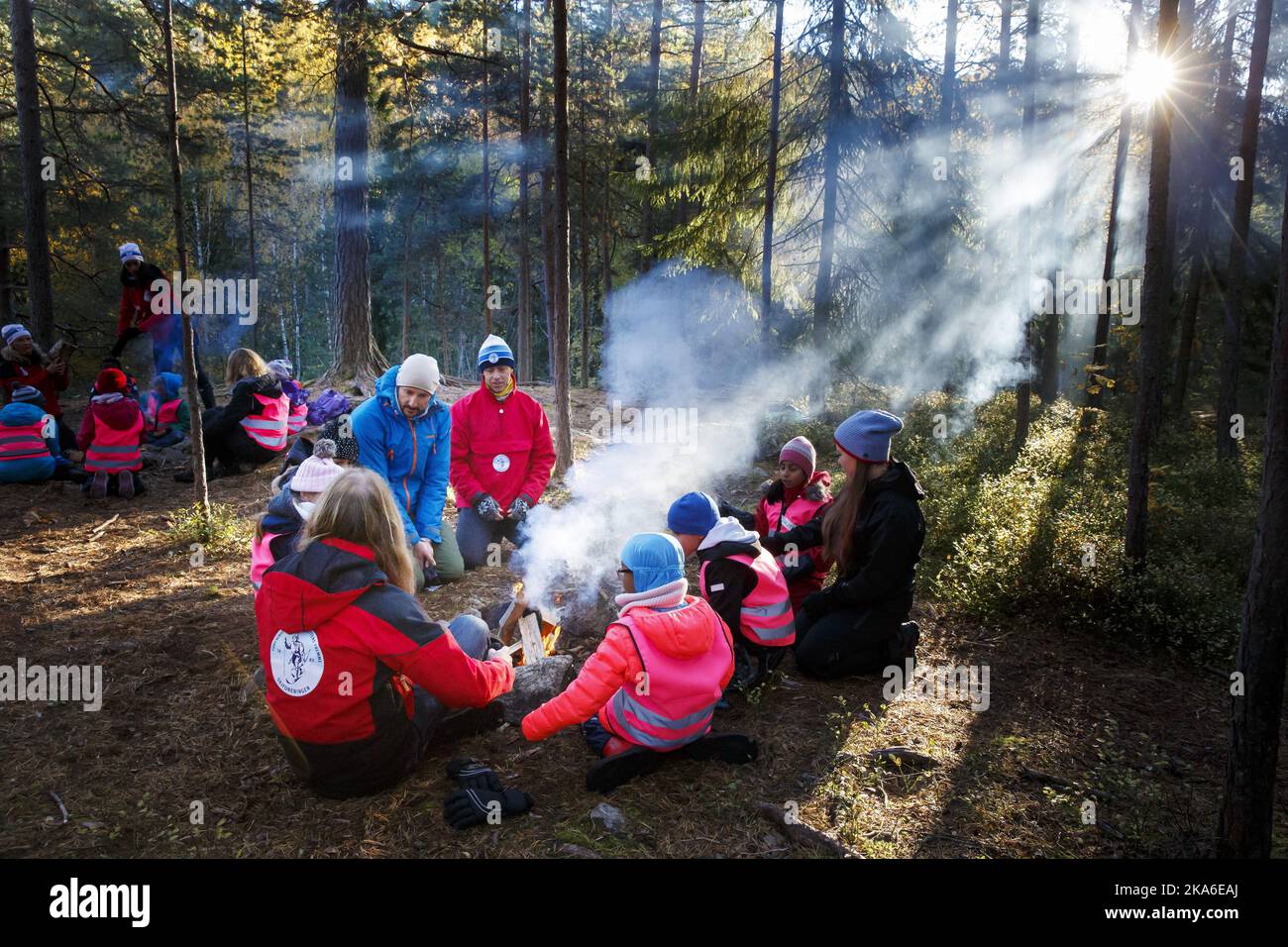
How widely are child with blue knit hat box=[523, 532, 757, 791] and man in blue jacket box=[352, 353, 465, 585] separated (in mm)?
2946

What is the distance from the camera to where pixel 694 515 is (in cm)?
451

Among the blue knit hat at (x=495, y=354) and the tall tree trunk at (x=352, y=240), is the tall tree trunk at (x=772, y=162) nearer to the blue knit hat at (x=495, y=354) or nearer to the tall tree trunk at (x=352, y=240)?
the tall tree trunk at (x=352, y=240)

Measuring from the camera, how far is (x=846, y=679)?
16.6ft

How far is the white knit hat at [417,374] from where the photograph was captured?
5898 millimetres

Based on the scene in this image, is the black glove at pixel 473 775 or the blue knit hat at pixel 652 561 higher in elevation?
the blue knit hat at pixel 652 561

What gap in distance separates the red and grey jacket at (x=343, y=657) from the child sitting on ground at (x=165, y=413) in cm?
947

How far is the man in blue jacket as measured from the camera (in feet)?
19.7

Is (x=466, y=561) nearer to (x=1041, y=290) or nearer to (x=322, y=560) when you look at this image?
(x=322, y=560)

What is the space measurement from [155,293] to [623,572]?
33.6ft

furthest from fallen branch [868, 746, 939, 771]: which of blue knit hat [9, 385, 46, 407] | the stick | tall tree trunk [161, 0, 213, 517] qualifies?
blue knit hat [9, 385, 46, 407]

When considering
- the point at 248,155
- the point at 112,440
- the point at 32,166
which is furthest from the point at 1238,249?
the point at 248,155

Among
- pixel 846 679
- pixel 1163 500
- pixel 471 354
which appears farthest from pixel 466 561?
pixel 471 354

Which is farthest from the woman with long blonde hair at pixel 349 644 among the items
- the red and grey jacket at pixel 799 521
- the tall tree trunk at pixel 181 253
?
the tall tree trunk at pixel 181 253

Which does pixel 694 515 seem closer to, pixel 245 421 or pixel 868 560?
pixel 868 560
